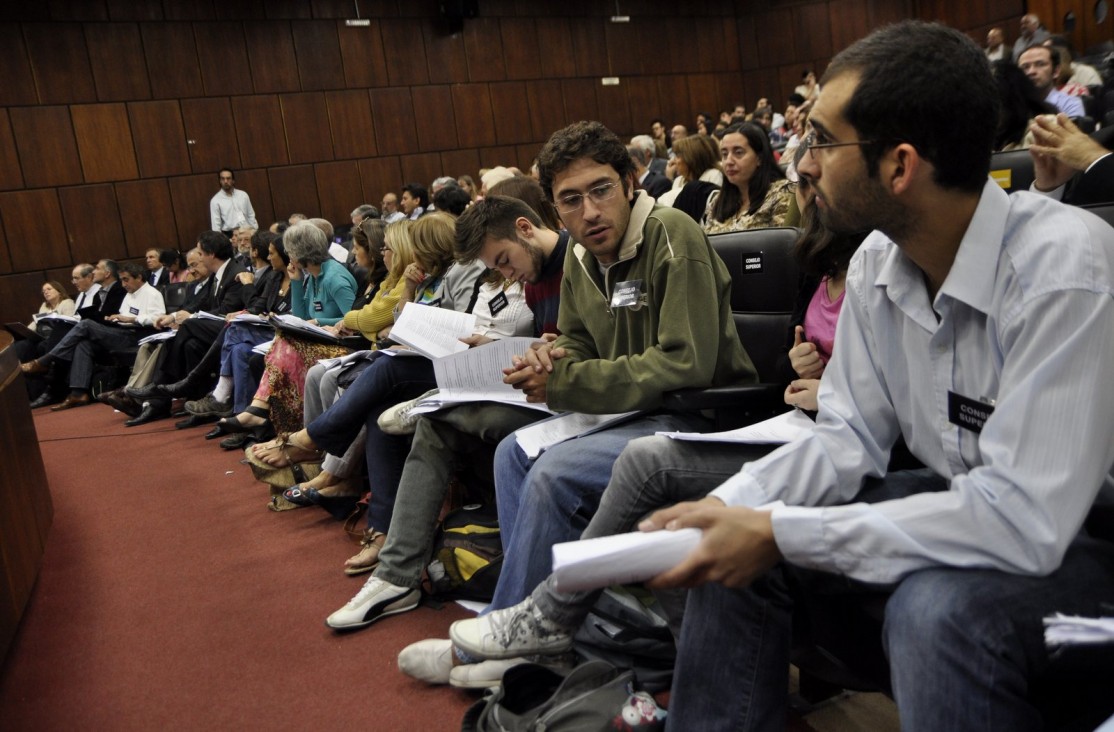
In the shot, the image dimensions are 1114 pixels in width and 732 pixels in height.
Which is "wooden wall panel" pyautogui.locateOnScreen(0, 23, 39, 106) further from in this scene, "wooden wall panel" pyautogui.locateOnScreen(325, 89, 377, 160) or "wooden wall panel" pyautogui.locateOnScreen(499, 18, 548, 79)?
"wooden wall panel" pyautogui.locateOnScreen(499, 18, 548, 79)

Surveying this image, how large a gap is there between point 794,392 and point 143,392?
5153 mm

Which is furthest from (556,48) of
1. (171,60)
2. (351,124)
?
(171,60)

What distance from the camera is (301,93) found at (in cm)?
1022

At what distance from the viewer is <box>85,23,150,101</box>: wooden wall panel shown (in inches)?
361

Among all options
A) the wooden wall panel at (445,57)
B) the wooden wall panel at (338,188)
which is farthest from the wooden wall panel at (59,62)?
the wooden wall panel at (445,57)

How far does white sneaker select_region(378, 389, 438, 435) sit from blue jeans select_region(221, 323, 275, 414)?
2505mm

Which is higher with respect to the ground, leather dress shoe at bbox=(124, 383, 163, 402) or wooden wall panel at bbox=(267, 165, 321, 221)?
wooden wall panel at bbox=(267, 165, 321, 221)

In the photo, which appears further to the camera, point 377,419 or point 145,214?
point 145,214

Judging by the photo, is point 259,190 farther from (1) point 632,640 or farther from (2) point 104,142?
(1) point 632,640

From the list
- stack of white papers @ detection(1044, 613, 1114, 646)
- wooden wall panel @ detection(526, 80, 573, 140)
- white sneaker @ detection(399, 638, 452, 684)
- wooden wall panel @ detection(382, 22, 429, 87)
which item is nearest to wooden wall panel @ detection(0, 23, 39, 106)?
wooden wall panel @ detection(382, 22, 429, 87)

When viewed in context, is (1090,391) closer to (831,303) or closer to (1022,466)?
(1022,466)

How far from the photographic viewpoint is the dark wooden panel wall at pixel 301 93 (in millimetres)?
9031

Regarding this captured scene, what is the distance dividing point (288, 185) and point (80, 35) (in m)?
2.44

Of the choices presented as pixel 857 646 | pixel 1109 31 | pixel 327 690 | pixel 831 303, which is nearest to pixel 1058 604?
pixel 857 646
